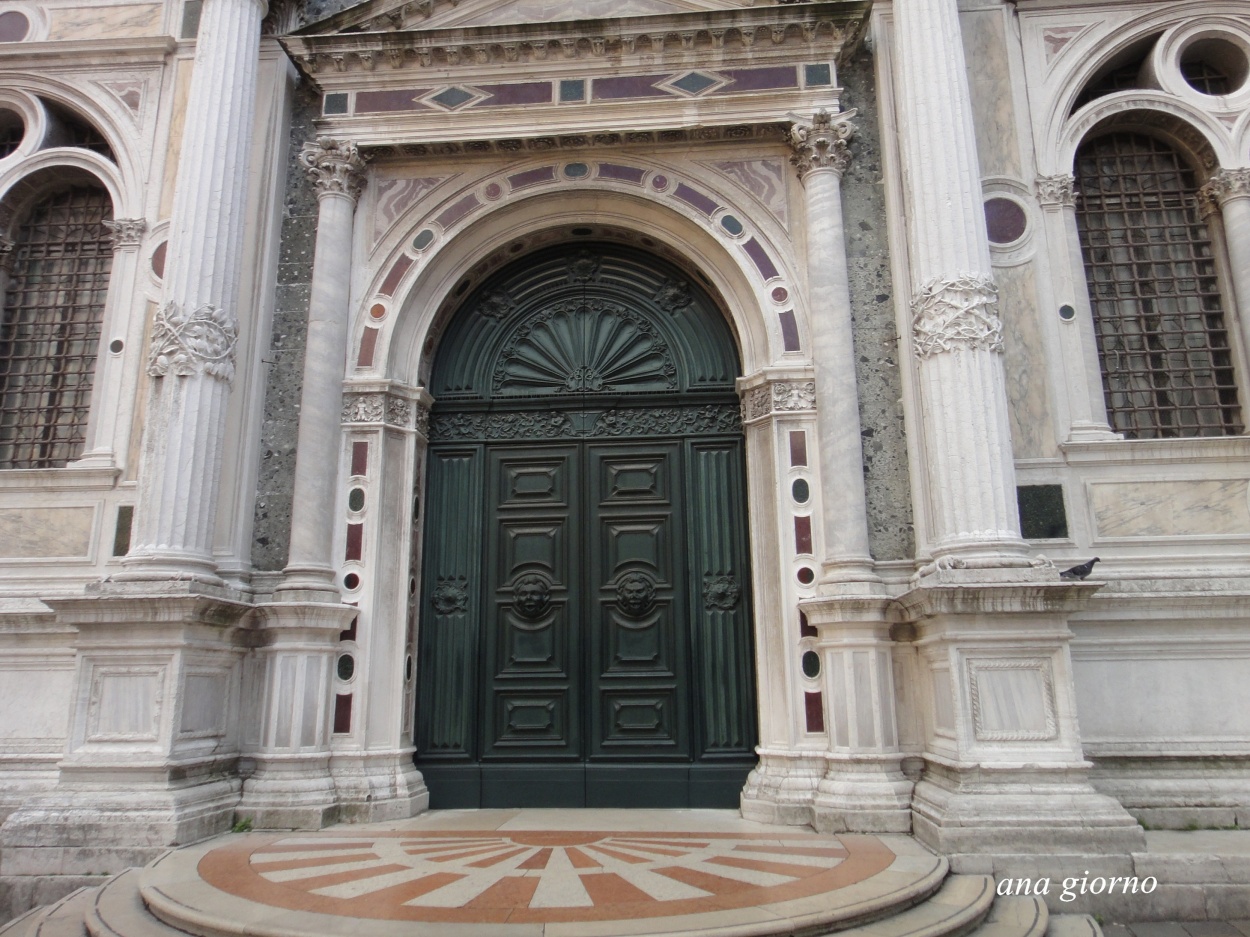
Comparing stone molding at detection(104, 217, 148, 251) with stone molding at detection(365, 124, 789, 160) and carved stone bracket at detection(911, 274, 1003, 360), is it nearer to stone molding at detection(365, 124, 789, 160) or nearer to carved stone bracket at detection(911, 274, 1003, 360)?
stone molding at detection(365, 124, 789, 160)

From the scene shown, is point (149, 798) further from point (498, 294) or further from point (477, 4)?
point (477, 4)

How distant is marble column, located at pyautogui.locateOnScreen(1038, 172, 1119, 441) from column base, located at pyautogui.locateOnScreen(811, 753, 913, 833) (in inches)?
134

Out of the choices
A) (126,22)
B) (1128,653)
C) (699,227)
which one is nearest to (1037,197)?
(699,227)

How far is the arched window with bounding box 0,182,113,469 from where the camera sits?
31.7ft

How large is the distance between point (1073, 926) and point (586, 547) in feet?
16.4

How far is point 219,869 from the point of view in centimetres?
628

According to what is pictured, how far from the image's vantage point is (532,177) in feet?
31.1

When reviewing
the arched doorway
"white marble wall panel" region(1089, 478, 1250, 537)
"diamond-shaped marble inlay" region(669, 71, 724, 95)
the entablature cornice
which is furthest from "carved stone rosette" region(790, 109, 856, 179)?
"white marble wall panel" region(1089, 478, 1250, 537)

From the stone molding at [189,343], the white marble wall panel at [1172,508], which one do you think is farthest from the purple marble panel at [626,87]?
the white marble wall panel at [1172,508]

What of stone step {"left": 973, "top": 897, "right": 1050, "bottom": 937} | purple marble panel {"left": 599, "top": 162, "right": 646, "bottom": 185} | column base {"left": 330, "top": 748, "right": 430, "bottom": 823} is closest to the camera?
stone step {"left": 973, "top": 897, "right": 1050, "bottom": 937}

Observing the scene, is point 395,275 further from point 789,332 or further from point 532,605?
point 789,332

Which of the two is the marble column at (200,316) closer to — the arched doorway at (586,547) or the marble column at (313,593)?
the marble column at (313,593)

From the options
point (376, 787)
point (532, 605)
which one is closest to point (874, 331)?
point (532, 605)

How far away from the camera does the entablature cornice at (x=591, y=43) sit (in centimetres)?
908
